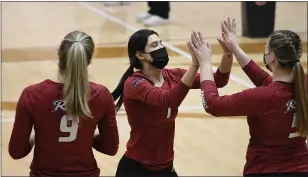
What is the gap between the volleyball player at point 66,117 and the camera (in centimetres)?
289

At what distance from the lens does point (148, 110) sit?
3.32 meters

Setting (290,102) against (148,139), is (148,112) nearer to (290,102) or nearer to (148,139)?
(148,139)

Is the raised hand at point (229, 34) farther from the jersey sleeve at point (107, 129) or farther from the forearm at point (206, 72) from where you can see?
the jersey sleeve at point (107, 129)

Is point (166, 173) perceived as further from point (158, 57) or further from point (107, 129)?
point (158, 57)

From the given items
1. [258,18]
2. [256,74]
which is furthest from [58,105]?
[258,18]

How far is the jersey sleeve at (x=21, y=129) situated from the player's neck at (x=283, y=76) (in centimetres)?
126

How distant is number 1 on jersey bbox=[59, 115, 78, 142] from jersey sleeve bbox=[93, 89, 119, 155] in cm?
16

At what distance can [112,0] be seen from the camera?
9742 mm

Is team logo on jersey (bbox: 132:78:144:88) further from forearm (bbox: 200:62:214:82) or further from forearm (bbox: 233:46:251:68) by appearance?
forearm (bbox: 233:46:251:68)

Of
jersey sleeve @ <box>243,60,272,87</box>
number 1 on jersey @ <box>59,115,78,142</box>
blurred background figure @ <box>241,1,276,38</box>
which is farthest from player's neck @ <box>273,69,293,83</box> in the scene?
blurred background figure @ <box>241,1,276,38</box>

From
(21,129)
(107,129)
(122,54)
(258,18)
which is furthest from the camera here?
(258,18)

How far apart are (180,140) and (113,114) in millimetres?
2590

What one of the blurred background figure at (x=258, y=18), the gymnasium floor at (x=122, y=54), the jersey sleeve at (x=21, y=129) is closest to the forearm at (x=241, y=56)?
the jersey sleeve at (x=21, y=129)

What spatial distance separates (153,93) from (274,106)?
2.05 feet
